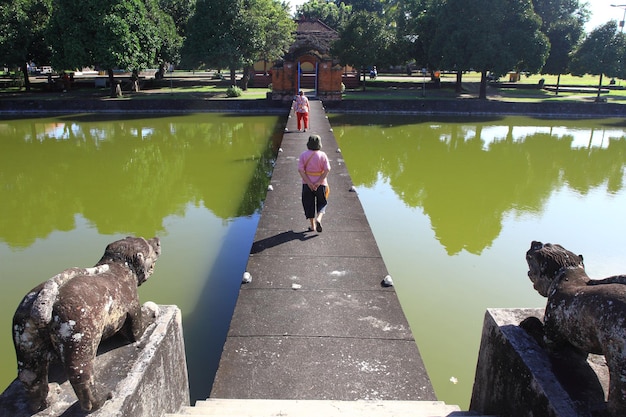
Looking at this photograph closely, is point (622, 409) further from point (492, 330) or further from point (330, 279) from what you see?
point (330, 279)

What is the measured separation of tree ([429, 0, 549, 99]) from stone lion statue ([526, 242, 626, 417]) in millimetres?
21170

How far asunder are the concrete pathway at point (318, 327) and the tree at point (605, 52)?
2295cm

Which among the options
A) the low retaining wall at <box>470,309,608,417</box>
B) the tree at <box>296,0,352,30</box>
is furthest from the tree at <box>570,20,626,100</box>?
the low retaining wall at <box>470,309,608,417</box>

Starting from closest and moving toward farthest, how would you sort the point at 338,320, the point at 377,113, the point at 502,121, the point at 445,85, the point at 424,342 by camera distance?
the point at 338,320, the point at 424,342, the point at 502,121, the point at 377,113, the point at 445,85

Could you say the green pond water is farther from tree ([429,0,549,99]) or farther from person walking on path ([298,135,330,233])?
tree ([429,0,549,99])

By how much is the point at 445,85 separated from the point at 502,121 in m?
12.1

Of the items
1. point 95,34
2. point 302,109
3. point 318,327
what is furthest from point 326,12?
point 318,327

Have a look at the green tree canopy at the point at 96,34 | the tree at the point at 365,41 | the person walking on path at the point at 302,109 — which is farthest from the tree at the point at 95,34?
the person walking on path at the point at 302,109

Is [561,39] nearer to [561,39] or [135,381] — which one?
[561,39]

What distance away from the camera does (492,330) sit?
2750mm

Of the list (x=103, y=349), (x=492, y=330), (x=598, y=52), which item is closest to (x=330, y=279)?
(x=492, y=330)

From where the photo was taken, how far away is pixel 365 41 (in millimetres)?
25188

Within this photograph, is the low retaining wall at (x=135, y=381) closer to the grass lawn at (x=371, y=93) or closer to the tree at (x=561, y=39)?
the grass lawn at (x=371, y=93)

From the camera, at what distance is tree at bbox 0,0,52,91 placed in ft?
73.5
